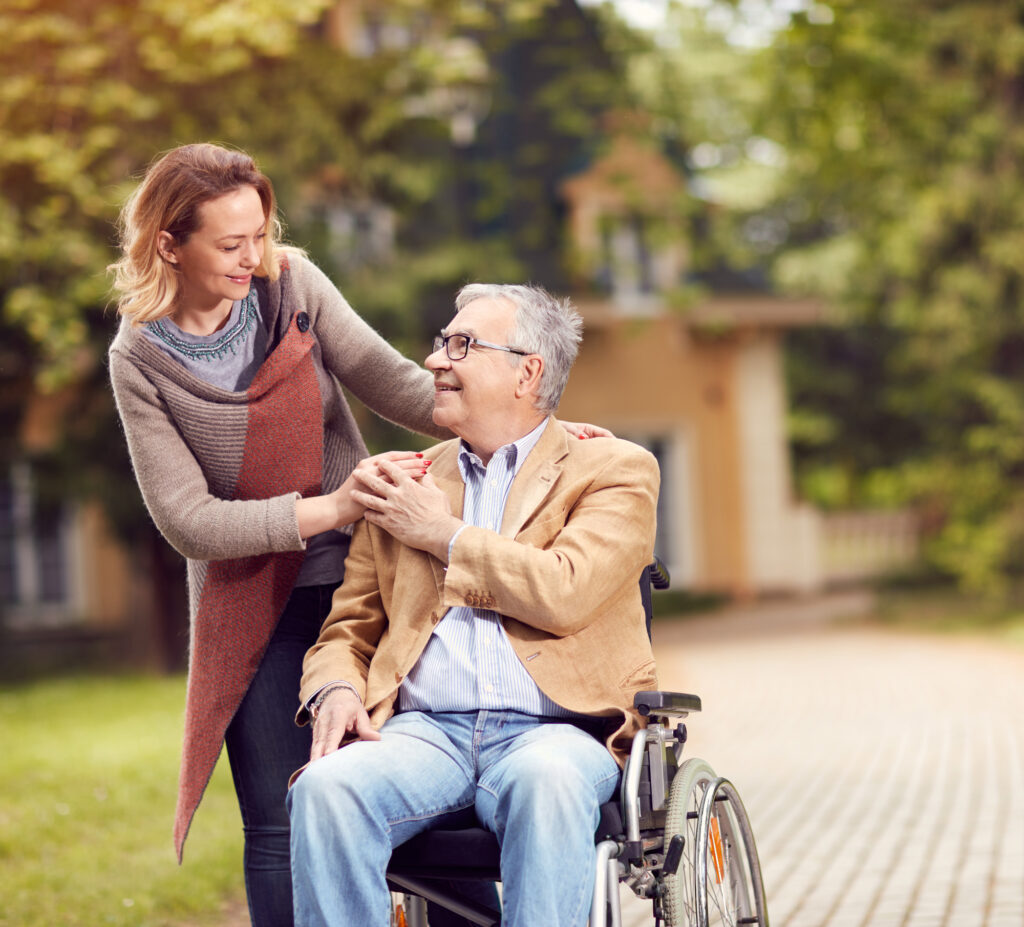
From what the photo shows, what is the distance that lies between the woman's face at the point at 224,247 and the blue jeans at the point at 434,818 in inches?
37.7

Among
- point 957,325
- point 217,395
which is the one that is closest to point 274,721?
point 217,395

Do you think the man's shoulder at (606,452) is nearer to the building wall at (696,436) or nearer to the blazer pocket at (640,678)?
the blazer pocket at (640,678)

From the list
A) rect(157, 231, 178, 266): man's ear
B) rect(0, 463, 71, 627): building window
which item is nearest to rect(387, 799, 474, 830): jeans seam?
rect(157, 231, 178, 266): man's ear

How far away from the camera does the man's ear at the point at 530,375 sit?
3238mm

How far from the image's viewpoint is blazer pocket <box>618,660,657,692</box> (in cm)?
312

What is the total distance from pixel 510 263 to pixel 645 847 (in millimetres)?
11502

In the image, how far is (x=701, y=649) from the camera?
1423cm

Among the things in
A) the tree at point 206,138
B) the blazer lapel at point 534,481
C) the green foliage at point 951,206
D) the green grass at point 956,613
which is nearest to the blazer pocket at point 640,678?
the blazer lapel at point 534,481

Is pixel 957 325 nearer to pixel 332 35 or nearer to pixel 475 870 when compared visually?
pixel 332 35

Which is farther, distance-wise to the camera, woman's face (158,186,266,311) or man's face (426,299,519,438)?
man's face (426,299,519,438)

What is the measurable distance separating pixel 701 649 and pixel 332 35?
306 inches

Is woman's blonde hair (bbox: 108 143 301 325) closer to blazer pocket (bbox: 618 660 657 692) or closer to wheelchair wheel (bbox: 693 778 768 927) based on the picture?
blazer pocket (bbox: 618 660 657 692)

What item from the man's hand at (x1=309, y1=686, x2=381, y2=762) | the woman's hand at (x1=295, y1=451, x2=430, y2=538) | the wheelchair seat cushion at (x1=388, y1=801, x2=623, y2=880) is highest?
the woman's hand at (x1=295, y1=451, x2=430, y2=538)

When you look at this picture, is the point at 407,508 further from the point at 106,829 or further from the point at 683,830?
the point at 106,829
